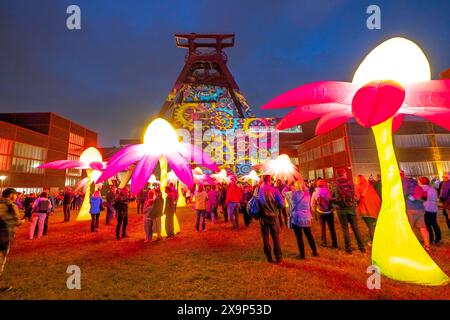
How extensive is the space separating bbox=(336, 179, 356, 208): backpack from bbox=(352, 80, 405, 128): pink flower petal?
270 centimetres

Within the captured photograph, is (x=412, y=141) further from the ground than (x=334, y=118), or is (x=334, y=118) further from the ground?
(x=412, y=141)

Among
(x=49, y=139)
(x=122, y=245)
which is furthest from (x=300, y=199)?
(x=49, y=139)

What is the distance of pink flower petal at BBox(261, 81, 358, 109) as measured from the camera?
358 centimetres

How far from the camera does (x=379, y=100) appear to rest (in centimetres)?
274

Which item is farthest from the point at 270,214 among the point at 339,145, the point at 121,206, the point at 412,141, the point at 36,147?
the point at 36,147

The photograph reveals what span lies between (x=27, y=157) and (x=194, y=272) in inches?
1238

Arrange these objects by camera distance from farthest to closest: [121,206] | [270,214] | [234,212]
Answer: [234,212] → [121,206] → [270,214]

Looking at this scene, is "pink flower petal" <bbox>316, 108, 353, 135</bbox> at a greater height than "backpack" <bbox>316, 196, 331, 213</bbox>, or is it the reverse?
"pink flower petal" <bbox>316, 108, 353, 135</bbox>

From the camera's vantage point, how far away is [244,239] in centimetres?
642

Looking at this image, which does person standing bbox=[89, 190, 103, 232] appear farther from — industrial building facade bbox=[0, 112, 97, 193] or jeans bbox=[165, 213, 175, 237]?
industrial building facade bbox=[0, 112, 97, 193]

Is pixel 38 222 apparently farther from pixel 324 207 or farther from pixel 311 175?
pixel 311 175

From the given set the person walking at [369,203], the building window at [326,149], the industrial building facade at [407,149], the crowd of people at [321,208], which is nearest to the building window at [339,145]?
the industrial building facade at [407,149]

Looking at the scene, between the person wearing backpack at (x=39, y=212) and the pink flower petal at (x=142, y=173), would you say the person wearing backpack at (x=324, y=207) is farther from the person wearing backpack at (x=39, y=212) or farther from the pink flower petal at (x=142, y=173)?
the person wearing backpack at (x=39, y=212)

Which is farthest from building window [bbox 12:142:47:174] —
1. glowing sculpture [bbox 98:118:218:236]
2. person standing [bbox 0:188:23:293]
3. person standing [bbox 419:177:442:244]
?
person standing [bbox 419:177:442:244]
